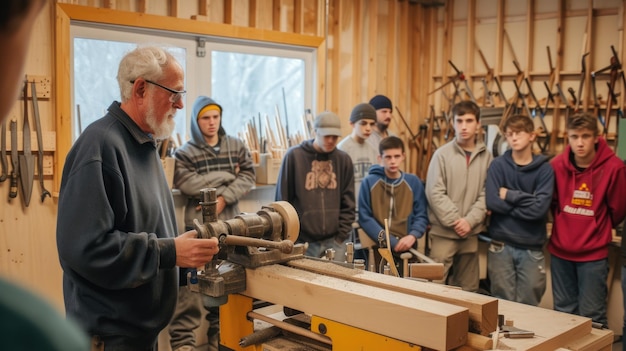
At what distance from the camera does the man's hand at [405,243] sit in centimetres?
450

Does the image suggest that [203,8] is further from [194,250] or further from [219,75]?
[194,250]

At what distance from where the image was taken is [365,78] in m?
6.41

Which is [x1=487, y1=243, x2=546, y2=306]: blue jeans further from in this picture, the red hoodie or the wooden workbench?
the wooden workbench

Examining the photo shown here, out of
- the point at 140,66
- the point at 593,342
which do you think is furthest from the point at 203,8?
the point at 593,342

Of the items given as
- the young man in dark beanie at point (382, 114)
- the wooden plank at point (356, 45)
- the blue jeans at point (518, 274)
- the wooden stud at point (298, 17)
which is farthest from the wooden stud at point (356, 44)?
the blue jeans at point (518, 274)

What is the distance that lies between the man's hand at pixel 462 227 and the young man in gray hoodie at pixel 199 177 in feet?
5.48

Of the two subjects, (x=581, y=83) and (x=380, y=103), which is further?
(x=380, y=103)

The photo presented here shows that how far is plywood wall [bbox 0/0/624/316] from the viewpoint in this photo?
495 centimetres

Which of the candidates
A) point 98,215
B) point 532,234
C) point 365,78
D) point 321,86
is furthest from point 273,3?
point 98,215

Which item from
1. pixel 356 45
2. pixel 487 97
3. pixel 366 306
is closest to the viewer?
pixel 366 306

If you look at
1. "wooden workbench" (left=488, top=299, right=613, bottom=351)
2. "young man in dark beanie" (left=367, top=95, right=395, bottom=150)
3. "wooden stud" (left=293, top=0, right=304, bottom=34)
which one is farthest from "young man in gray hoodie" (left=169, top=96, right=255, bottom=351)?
"wooden workbench" (left=488, top=299, right=613, bottom=351)

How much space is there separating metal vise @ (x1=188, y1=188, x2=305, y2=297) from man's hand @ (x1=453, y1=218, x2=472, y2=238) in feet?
9.54

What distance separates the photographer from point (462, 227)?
479 cm

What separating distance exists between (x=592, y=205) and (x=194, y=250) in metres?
3.48
